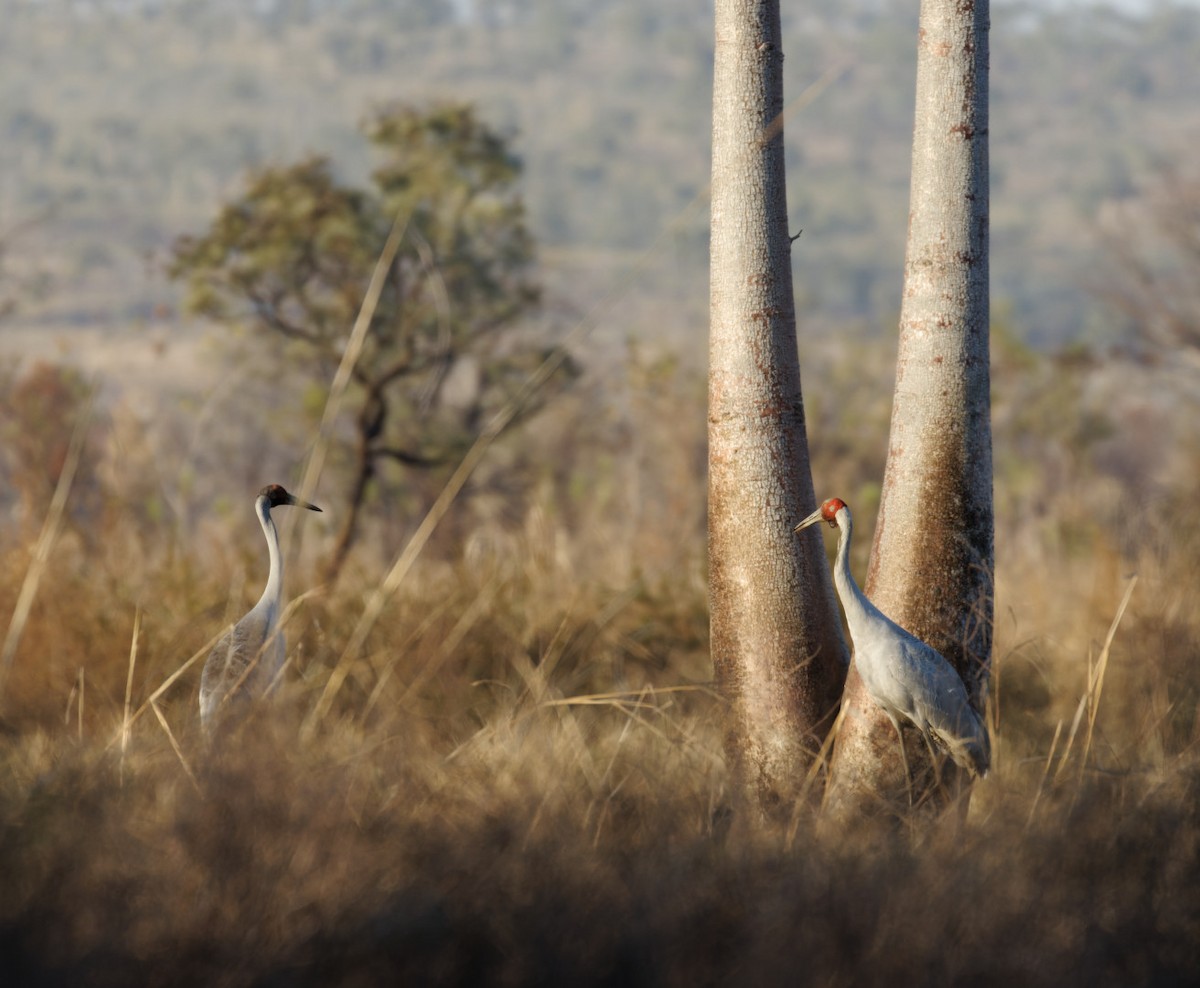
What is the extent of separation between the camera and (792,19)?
159375mm

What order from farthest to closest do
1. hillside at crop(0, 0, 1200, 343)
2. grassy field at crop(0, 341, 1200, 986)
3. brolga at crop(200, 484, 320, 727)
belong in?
hillside at crop(0, 0, 1200, 343) → brolga at crop(200, 484, 320, 727) → grassy field at crop(0, 341, 1200, 986)

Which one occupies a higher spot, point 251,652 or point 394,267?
point 394,267

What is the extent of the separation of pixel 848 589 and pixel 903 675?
11.7 inches

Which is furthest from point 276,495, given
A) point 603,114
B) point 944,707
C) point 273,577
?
point 603,114

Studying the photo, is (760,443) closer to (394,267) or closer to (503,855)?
(503,855)

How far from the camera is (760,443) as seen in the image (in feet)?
14.5

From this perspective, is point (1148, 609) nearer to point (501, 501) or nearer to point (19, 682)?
point (19, 682)

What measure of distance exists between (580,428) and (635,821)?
642 inches

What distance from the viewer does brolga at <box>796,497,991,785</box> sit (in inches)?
159

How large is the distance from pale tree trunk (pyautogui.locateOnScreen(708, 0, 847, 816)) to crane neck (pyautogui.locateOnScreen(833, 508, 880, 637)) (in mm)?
215

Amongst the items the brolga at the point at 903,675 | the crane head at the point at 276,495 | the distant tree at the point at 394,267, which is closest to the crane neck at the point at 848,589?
the brolga at the point at 903,675

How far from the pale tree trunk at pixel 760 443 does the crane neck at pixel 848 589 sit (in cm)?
22

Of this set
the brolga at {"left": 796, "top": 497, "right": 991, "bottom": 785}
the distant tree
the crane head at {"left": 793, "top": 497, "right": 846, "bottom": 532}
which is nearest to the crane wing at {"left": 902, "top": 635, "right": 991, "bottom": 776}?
the brolga at {"left": 796, "top": 497, "right": 991, "bottom": 785}

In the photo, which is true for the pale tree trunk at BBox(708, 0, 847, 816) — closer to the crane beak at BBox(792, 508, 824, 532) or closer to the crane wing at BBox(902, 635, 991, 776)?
the crane beak at BBox(792, 508, 824, 532)
